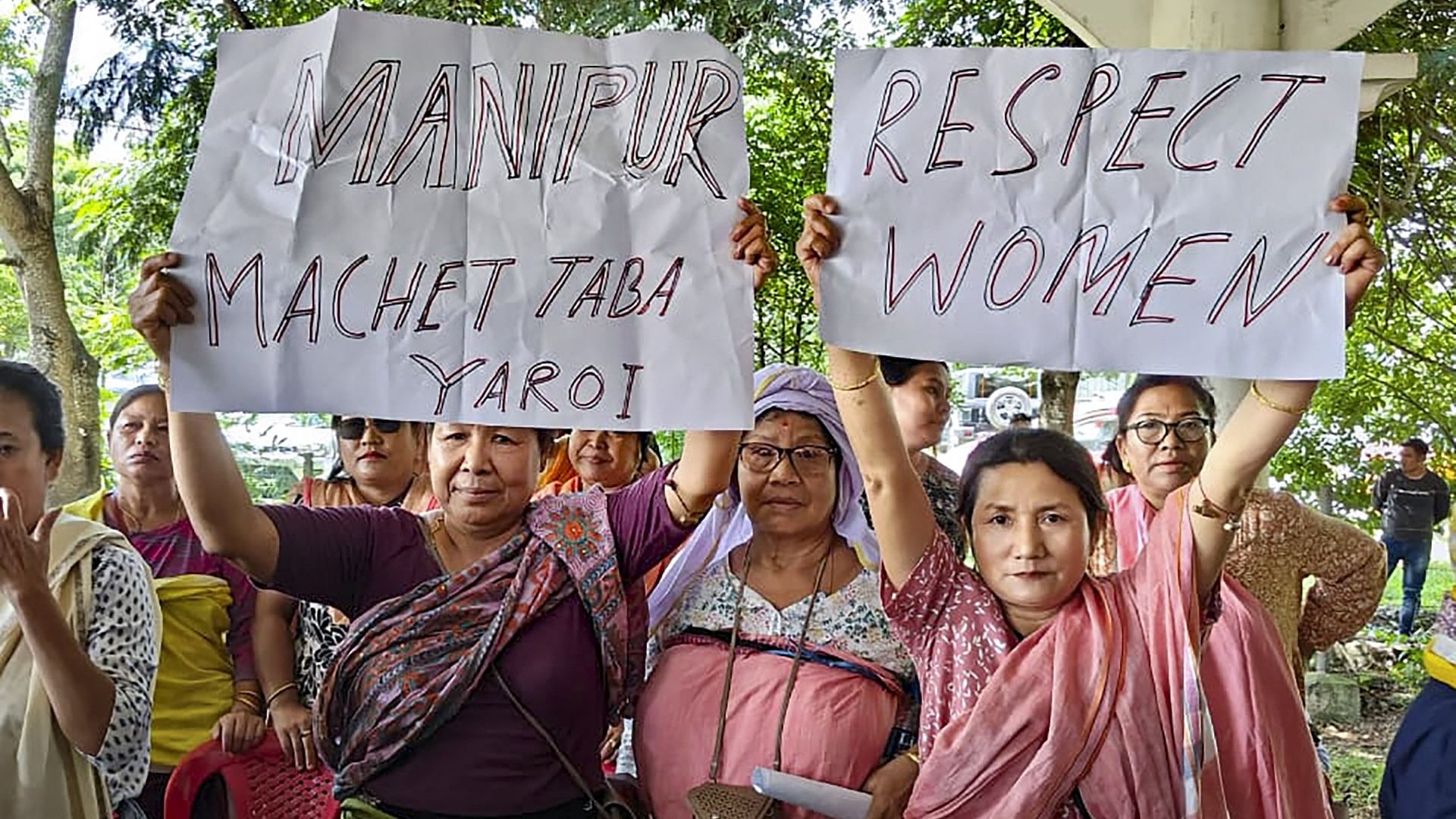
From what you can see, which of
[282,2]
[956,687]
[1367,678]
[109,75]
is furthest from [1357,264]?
[1367,678]

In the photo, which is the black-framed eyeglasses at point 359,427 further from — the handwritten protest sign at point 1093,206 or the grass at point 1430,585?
the grass at point 1430,585

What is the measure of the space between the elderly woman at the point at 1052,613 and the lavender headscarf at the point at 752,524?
0.98ft

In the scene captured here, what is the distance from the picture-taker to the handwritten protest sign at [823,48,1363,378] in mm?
1603

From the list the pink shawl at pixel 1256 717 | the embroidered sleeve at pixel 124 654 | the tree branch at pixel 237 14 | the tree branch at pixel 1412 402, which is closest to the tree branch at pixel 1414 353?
the tree branch at pixel 1412 402

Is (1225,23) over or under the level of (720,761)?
over

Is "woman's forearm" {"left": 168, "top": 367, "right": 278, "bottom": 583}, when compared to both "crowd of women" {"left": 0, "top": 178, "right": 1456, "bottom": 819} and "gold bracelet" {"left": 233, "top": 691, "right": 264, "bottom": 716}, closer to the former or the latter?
"crowd of women" {"left": 0, "top": 178, "right": 1456, "bottom": 819}

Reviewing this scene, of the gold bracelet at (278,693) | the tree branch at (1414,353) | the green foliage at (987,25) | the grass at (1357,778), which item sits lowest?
the grass at (1357,778)

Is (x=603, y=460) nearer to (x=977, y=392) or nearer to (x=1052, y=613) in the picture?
(x=1052, y=613)

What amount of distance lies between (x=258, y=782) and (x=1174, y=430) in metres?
1.87

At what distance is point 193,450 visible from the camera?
66.4 inches

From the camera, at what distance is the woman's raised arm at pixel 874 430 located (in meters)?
1.72

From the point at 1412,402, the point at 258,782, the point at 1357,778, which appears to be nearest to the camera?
the point at 258,782

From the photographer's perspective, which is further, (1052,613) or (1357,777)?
(1357,777)

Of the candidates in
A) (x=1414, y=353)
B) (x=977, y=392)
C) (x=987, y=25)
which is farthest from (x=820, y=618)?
(x=977, y=392)
